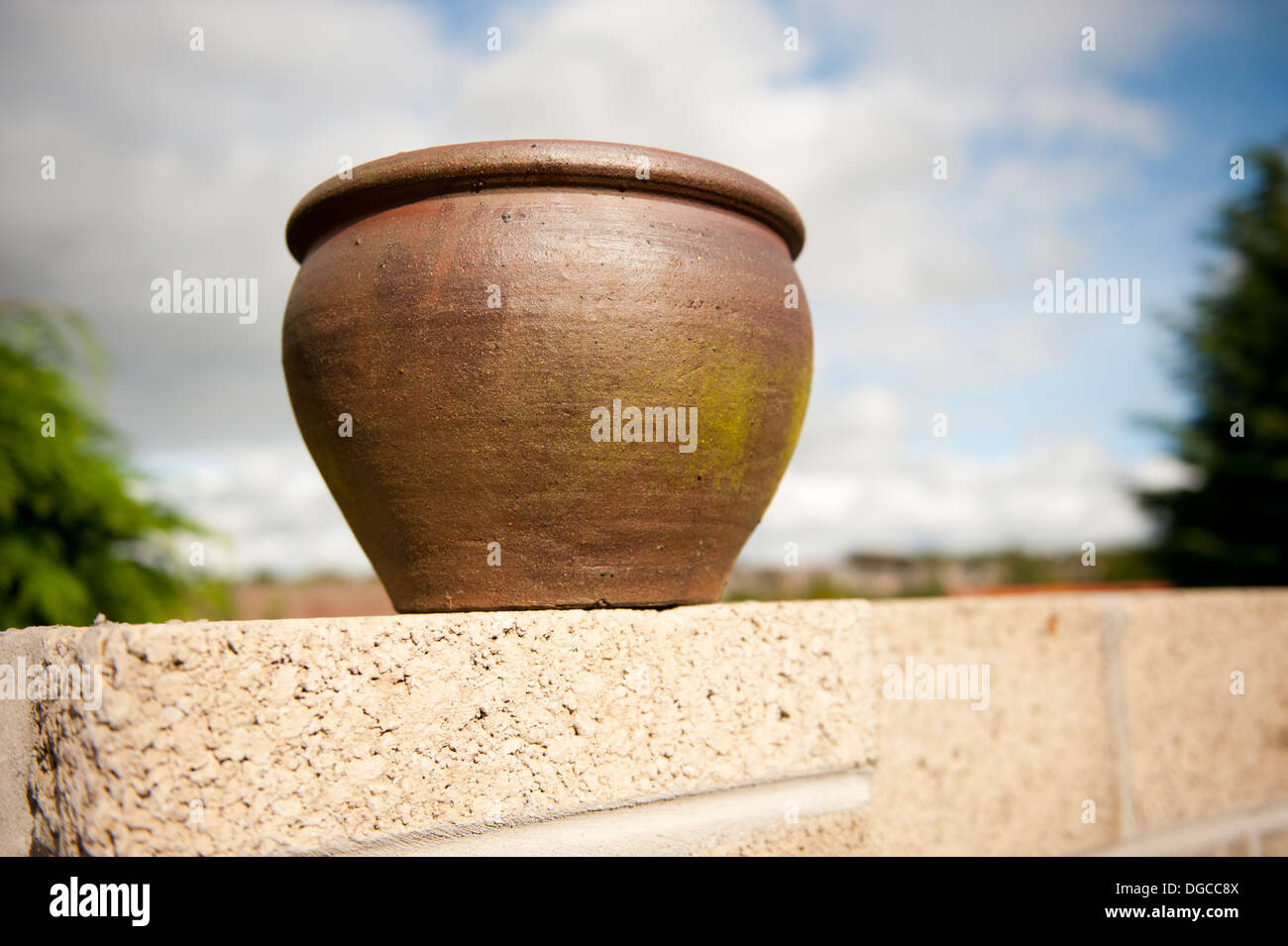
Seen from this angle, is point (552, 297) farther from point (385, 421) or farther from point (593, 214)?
point (385, 421)

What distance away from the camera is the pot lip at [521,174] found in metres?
1.74

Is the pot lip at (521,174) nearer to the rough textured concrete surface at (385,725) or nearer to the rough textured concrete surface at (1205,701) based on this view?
the rough textured concrete surface at (385,725)

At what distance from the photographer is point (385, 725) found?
4.94 ft

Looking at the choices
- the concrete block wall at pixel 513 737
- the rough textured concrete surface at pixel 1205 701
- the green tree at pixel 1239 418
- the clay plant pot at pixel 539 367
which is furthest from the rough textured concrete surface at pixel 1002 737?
the green tree at pixel 1239 418

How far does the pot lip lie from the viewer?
1.74 meters

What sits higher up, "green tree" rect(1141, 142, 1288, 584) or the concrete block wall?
"green tree" rect(1141, 142, 1288, 584)

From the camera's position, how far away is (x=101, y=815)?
4.38 ft

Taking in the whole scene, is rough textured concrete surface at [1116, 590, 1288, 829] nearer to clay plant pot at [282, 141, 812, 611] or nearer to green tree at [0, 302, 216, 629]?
clay plant pot at [282, 141, 812, 611]

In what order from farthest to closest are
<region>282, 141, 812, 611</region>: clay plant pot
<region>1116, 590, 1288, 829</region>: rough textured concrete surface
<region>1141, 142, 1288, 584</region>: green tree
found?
1. <region>1141, 142, 1288, 584</region>: green tree
2. <region>1116, 590, 1288, 829</region>: rough textured concrete surface
3. <region>282, 141, 812, 611</region>: clay plant pot

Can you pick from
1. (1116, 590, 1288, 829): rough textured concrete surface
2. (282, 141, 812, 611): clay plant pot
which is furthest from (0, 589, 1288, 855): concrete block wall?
(1116, 590, 1288, 829): rough textured concrete surface

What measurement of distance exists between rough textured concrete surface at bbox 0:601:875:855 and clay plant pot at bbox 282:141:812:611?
18 cm

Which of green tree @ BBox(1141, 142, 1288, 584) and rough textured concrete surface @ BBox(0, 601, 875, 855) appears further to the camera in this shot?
green tree @ BBox(1141, 142, 1288, 584)
